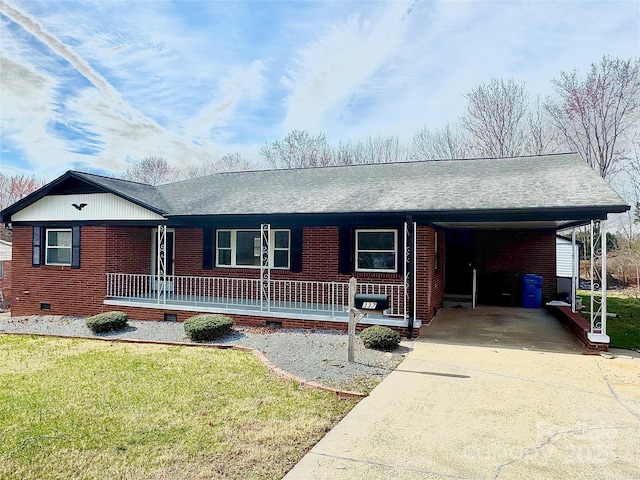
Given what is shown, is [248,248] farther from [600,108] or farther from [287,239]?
[600,108]

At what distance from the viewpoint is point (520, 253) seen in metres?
15.1

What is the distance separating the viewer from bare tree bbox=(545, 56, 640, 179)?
25.6 m

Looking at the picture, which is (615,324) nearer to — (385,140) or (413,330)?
(413,330)

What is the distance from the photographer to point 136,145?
3991cm

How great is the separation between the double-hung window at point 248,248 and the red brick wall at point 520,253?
23.8ft

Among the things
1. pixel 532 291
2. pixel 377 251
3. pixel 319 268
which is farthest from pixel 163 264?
pixel 532 291

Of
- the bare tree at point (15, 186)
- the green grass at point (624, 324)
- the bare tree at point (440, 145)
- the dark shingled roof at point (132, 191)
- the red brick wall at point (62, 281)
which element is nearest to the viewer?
the green grass at point (624, 324)

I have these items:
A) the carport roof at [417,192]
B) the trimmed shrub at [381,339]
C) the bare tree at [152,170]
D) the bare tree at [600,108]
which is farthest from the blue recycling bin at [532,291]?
the bare tree at [152,170]

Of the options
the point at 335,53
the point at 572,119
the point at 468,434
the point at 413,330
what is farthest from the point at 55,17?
the point at 572,119

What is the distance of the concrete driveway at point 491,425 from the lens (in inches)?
153

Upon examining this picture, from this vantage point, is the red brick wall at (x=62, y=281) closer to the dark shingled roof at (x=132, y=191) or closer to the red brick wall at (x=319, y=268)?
the dark shingled roof at (x=132, y=191)

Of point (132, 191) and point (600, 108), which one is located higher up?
point (600, 108)

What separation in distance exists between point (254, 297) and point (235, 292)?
2.10ft

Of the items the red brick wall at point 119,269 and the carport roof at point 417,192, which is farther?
the red brick wall at point 119,269
